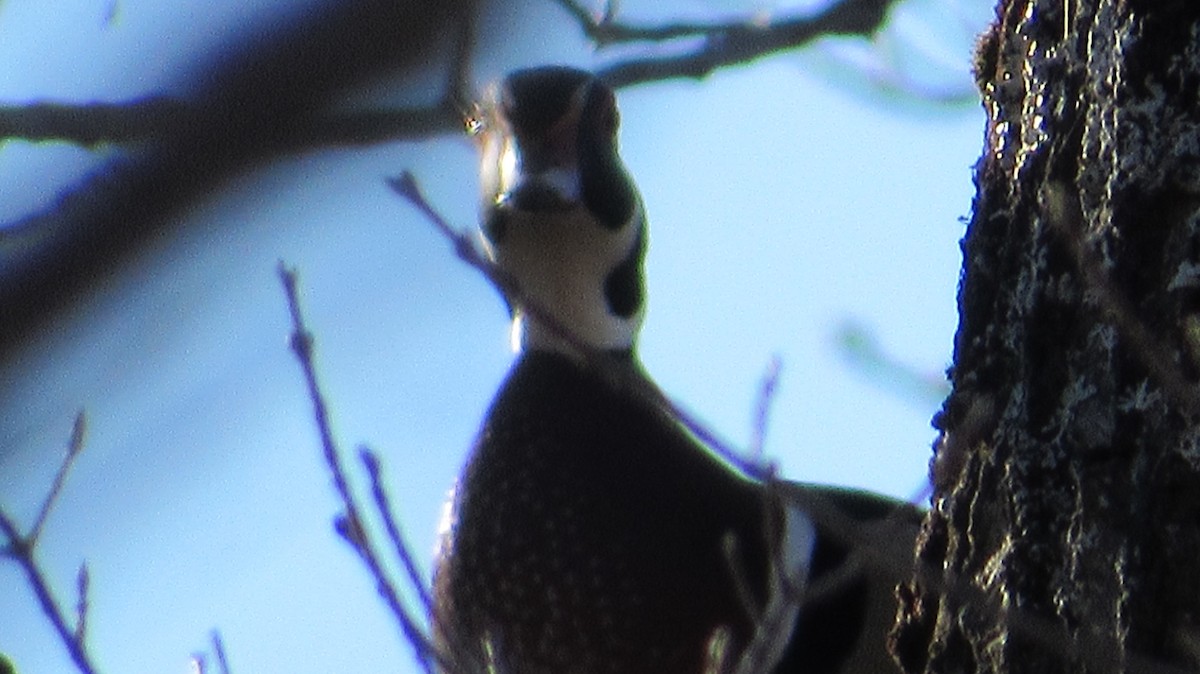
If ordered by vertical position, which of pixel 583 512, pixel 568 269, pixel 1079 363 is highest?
pixel 1079 363

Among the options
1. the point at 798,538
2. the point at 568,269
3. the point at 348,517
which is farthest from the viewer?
the point at 568,269

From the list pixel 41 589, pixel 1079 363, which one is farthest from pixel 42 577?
pixel 1079 363

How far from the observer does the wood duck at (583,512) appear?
225 cm

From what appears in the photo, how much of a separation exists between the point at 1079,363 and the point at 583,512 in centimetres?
107

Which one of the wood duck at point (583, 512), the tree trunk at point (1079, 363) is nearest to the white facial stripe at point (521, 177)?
the wood duck at point (583, 512)

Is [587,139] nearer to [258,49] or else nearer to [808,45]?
[808,45]

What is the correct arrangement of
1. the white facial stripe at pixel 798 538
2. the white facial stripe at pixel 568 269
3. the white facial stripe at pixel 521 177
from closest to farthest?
the white facial stripe at pixel 798 538 < the white facial stripe at pixel 521 177 < the white facial stripe at pixel 568 269

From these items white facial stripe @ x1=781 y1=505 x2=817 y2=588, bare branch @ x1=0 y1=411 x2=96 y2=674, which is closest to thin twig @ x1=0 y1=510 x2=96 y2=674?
bare branch @ x1=0 y1=411 x2=96 y2=674

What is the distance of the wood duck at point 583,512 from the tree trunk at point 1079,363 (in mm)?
643

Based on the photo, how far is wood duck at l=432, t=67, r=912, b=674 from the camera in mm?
2246

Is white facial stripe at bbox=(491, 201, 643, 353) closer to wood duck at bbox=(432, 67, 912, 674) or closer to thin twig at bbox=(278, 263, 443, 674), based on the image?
wood duck at bbox=(432, 67, 912, 674)

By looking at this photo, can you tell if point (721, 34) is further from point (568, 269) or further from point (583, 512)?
A: point (583, 512)

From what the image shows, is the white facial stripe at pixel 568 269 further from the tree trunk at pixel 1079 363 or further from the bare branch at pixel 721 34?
the tree trunk at pixel 1079 363

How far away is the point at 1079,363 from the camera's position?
140 centimetres
